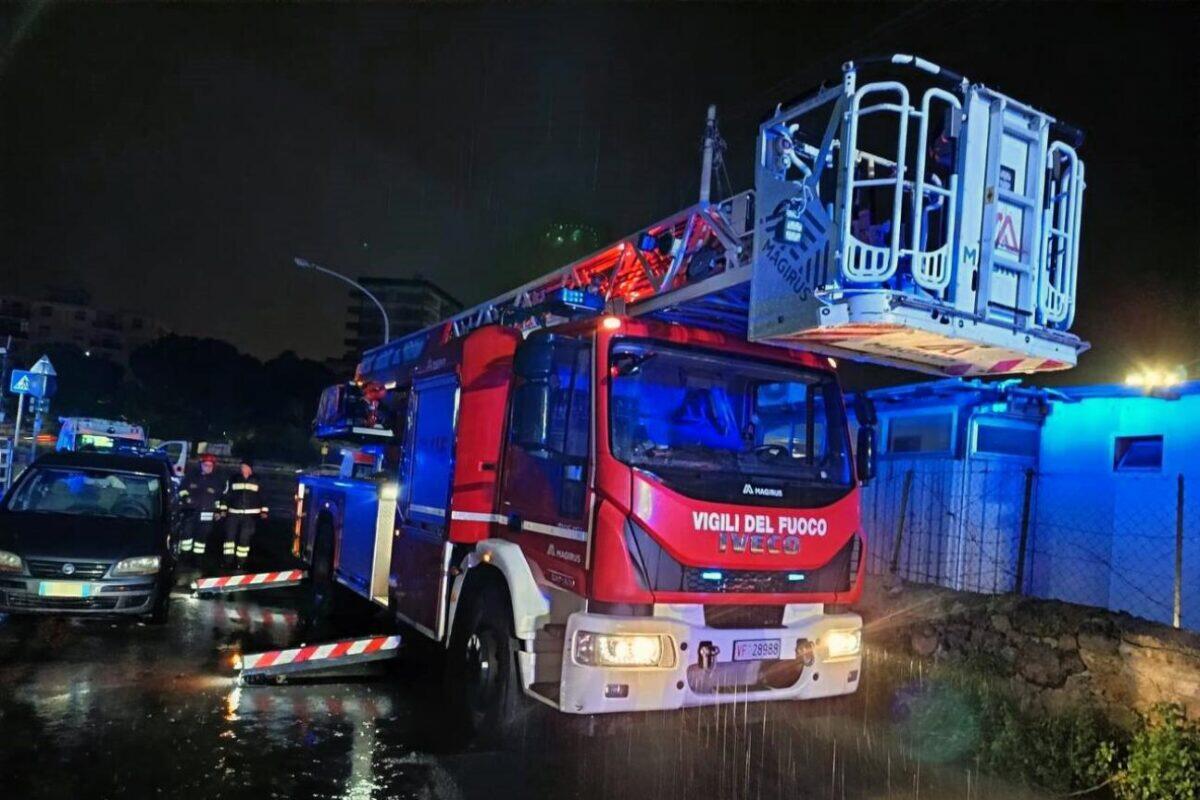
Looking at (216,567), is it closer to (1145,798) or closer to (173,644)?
(173,644)

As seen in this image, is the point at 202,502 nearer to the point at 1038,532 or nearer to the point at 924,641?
the point at 924,641

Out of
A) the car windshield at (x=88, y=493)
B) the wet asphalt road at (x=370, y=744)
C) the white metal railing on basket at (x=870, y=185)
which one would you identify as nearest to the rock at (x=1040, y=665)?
the wet asphalt road at (x=370, y=744)

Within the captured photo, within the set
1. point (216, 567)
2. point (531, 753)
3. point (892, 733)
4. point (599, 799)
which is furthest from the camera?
point (216, 567)

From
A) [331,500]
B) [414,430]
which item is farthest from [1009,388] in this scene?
[331,500]

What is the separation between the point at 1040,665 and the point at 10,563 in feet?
27.3

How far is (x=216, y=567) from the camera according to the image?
12680 mm

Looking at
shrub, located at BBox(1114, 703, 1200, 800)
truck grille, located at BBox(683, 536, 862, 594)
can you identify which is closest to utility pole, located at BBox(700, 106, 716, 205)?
truck grille, located at BBox(683, 536, 862, 594)

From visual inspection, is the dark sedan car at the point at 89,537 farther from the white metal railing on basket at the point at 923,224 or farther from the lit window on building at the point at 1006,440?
the lit window on building at the point at 1006,440

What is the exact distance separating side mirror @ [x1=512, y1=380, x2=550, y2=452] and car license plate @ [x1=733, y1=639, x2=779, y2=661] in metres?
1.64

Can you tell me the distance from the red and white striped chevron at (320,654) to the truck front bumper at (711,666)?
259cm

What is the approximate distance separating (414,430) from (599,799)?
3.73m

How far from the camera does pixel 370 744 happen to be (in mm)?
5379

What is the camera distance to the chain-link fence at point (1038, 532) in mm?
8922

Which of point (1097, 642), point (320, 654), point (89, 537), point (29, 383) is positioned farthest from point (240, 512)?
point (1097, 642)
